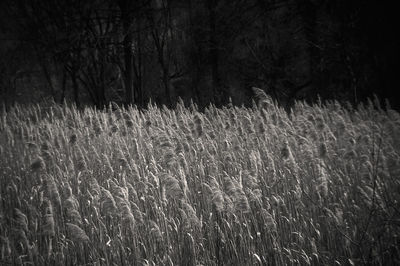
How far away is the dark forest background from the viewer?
33.1 feet

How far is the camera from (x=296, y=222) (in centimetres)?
313

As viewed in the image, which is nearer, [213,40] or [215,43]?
[213,40]

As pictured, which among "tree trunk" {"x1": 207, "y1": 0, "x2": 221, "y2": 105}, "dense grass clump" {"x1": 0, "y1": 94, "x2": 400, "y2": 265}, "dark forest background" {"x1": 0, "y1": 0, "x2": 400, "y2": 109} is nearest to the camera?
"dense grass clump" {"x1": 0, "y1": 94, "x2": 400, "y2": 265}

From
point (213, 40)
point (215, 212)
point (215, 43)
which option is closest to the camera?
point (215, 212)

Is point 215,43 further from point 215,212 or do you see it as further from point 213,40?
point 215,212

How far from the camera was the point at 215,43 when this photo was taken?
16203mm

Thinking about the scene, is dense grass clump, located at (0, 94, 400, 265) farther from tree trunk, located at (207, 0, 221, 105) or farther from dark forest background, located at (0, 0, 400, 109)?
tree trunk, located at (207, 0, 221, 105)

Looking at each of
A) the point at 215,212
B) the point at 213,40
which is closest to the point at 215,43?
the point at 213,40

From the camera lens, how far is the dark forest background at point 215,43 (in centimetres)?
1010

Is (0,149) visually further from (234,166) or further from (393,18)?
(393,18)

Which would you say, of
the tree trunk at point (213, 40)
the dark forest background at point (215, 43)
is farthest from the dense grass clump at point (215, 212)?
the tree trunk at point (213, 40)

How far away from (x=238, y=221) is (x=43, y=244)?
1.79 meters

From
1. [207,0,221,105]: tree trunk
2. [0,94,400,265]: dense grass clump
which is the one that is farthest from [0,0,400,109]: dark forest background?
[0,94,400,265]: dense grass clump

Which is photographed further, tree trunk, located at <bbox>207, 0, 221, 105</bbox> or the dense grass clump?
tree trunk, located at <bbox>207, 0, 221, 105</bbox>
